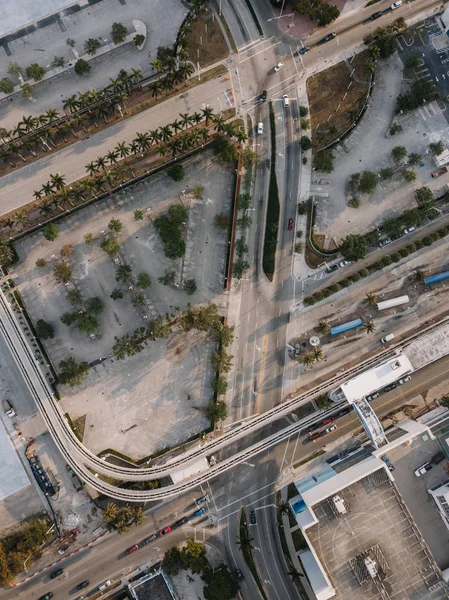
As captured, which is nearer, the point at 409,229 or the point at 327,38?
the point at 409,229

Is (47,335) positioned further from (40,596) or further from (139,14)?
(139,14)

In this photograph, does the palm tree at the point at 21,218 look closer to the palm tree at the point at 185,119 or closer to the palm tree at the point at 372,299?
Answer: the palm tree at the point at 185,119

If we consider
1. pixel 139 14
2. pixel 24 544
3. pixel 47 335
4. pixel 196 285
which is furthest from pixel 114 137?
pixel 24 544

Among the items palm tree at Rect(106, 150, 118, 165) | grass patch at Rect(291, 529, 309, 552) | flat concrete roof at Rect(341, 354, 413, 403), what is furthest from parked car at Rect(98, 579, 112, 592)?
palm tree at Rect(106, 150, 118, 165)

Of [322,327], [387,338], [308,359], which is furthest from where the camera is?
Answer: [387,338]

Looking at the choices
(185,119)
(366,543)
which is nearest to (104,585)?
(366,543)

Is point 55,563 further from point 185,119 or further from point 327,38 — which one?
point 327,38

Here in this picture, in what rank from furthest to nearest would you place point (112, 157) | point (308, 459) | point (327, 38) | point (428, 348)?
point (327, 38)
point (308, 459)
point (428, 348)
point (112, 157)
